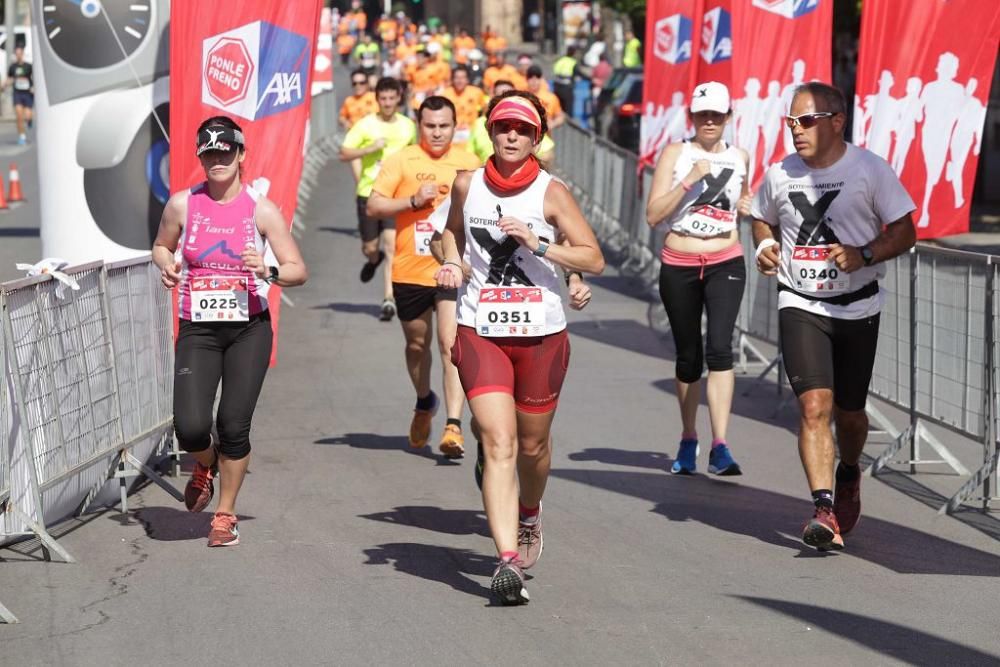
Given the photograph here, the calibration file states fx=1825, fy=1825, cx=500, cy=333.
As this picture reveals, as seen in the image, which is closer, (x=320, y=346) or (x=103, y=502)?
(x=103, y=502)

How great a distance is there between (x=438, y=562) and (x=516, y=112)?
1938mm

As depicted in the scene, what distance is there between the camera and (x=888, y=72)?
10.2m

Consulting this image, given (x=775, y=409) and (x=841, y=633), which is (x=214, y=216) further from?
(x=775, y=409)

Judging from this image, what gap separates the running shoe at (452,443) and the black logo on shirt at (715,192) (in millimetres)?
1788

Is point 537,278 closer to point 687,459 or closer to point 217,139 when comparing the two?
point 217,139

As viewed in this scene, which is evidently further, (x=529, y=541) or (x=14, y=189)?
(x=14, y=189)

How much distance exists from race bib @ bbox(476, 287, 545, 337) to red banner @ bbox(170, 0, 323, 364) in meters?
2.99

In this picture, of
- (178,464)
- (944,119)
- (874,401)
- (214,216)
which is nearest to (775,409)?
(874,401)

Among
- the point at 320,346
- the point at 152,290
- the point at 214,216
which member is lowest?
the point at 320,346

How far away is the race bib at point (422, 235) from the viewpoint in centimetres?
1023

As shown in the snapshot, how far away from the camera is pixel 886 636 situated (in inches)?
252

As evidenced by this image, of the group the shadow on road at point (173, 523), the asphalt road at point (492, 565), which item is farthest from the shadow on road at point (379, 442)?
the shadow on road at point (173, 523)

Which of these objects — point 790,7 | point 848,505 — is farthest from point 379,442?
point 790,7

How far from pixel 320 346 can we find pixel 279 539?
22.3ft
